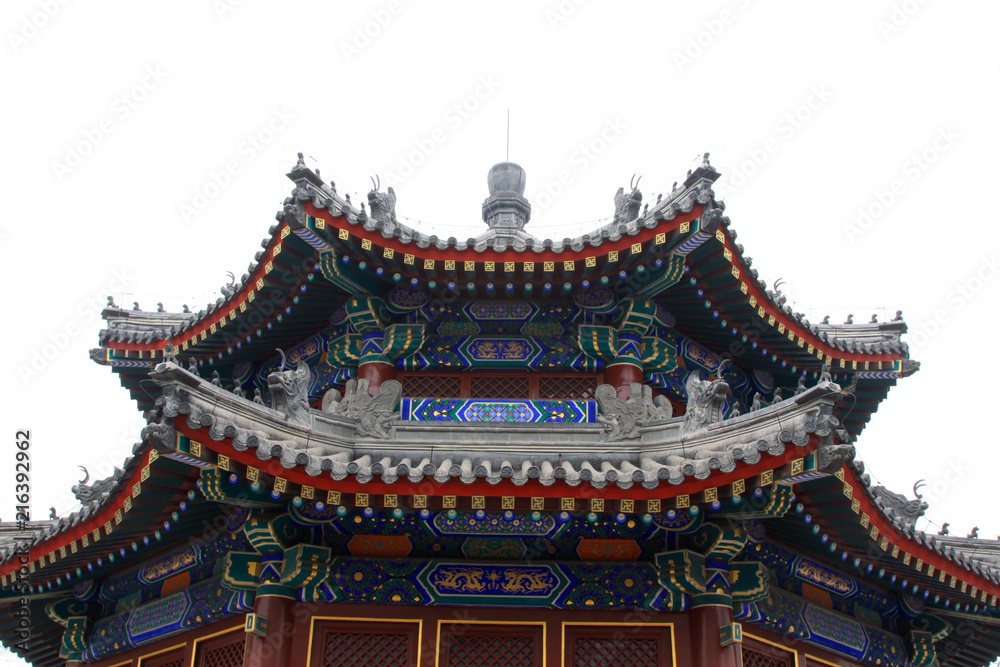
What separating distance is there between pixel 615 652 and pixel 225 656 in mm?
Answer: 4318

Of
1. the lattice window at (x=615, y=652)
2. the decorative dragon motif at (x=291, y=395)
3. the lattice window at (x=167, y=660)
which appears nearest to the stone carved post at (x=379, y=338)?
the decorative dragon motif at (x=291, y=395)

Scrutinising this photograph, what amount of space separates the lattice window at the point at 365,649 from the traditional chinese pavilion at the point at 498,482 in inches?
0.9

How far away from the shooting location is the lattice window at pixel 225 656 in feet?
30.5

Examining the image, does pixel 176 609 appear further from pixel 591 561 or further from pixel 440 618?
pixel 591 561

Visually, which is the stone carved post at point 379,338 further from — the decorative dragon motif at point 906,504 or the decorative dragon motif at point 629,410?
the decorative dragon motif at point 906,504

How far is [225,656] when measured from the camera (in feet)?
31.0

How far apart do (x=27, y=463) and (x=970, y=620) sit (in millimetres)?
12093

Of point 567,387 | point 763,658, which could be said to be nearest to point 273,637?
point 567,387

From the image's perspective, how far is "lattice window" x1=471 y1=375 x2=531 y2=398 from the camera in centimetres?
1115

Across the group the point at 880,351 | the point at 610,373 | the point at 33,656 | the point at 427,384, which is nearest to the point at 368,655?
the point at 427,384

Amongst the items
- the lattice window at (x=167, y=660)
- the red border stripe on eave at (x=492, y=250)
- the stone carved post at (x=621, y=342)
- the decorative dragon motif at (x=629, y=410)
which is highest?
the red border stripe on eave at (x=492, y=250)

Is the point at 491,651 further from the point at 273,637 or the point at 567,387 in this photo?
the point at 567,387

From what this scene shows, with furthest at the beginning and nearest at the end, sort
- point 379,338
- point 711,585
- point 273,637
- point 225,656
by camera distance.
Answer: point 379,338 → point 225,656 → point 711,585 → point 273,637

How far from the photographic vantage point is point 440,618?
29.5 feet
